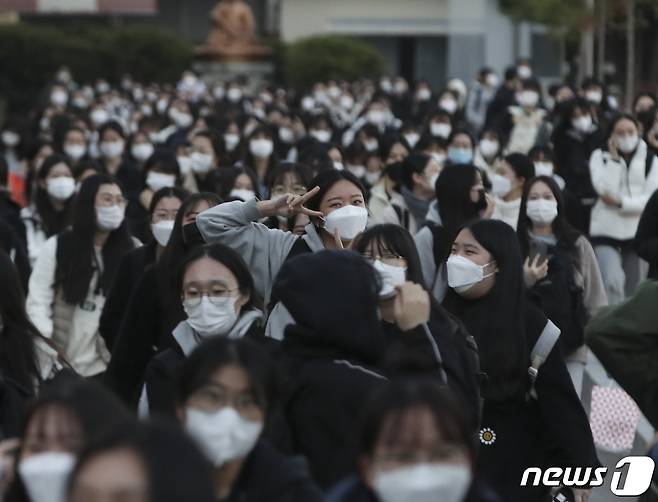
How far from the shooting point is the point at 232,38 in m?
48.9

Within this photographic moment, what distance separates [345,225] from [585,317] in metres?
1.92

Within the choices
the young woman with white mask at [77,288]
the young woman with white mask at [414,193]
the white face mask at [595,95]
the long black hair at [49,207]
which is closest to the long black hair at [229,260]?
the young woman with white mask at [77,288]

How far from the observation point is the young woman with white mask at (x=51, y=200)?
35.5ft

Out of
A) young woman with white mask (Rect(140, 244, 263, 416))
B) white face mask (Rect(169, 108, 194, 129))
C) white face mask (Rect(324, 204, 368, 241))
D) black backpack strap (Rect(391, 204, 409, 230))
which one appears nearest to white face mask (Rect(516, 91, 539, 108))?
white face mask (Rect(169, 108, 194, 129))

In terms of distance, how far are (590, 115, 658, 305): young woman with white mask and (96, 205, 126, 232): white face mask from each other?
12.9 feet

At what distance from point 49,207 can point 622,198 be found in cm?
400

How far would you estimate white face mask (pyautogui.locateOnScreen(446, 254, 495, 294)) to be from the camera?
6.19 metres

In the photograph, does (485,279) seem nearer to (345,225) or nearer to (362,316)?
(345,225)

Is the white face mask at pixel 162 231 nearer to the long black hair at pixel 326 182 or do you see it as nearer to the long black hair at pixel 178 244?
the long black hair at pixel 178 244

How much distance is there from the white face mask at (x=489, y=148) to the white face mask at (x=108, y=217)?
22.8 ft

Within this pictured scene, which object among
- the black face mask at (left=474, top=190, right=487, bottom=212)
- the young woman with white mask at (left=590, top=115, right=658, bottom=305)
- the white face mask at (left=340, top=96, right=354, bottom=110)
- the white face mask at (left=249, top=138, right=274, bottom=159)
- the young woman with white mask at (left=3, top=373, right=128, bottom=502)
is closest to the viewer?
the young woman with white mask at (left=3, top=373, right=128, bottom=502)

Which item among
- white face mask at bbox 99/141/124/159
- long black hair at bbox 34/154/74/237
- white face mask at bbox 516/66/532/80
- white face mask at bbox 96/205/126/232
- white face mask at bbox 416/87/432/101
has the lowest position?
white face mask at bbox 416/87/432/101

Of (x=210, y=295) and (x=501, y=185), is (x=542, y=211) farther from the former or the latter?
(x=210, y=295)

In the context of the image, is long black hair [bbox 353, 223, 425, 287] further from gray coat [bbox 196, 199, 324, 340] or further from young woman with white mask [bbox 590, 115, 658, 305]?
young woman with white mask [bbox 590, 115, 658, 305]
